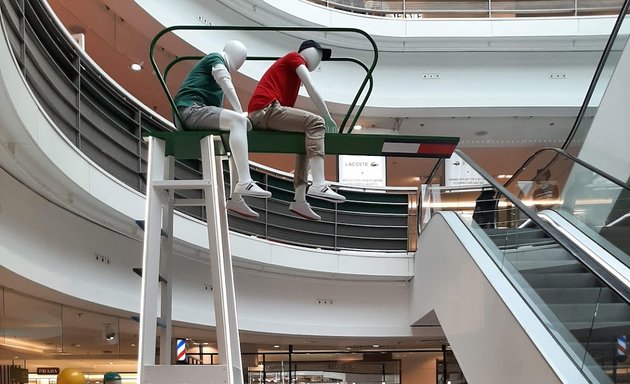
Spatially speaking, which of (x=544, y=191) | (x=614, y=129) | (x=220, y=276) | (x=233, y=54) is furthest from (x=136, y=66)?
(x=220, y=276)

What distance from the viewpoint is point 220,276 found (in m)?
3.16

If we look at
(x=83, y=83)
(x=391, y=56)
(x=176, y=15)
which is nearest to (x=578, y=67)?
(x=391, y=56)

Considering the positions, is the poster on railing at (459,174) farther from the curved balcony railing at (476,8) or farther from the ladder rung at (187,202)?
the curved balcony railing at (476,8)

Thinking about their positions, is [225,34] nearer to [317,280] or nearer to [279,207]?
[279,207]

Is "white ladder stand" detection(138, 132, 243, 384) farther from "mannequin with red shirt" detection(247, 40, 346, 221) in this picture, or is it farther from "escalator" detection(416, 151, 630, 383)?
"escalator" detection(416, 151, 630, 383)

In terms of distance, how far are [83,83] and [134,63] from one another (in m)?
6.22

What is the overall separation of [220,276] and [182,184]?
486 mm

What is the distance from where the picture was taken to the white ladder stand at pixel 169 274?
114 inches

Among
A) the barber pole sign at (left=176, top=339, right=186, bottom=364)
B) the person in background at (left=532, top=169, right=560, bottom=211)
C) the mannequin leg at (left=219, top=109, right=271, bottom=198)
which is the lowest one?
the barber pole sign at (left=176, top=339, right=186, bottom=364)

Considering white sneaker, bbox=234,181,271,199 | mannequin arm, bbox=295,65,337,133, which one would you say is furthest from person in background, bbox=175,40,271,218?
mannequin arm, bbox=295,65,337,133

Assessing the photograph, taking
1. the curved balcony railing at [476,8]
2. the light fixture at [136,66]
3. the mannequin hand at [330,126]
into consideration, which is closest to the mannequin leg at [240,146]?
the mannequin hand at [330,126]

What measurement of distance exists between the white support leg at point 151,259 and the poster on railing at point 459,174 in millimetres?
4301

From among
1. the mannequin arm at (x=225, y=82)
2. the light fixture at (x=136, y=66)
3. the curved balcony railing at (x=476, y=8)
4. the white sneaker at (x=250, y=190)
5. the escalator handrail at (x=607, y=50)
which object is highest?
the curved balcony railing at (x=476, y=8)

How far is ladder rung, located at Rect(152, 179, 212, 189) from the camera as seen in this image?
10.6 feet
